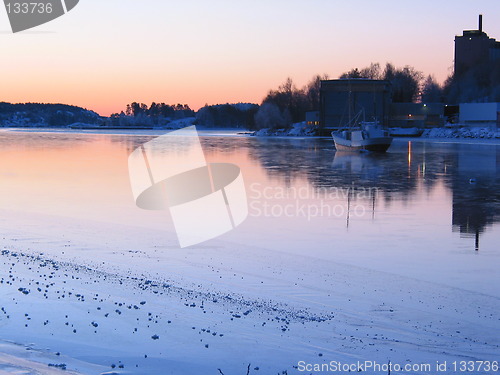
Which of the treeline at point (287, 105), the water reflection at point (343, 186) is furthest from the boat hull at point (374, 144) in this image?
the treeline at point (287, 105)

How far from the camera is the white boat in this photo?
51.0 meters

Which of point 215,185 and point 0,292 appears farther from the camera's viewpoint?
point 215,185

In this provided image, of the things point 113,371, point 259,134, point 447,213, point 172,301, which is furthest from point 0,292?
point 259,134

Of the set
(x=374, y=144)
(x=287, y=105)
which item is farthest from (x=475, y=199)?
(x=287, y=105)

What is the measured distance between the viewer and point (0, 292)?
8.20m

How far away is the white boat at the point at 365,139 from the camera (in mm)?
51031

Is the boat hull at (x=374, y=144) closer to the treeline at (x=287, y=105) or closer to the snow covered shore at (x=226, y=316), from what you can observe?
the snow covered shore at (x=226, y=316)

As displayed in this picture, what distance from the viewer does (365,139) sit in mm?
51625

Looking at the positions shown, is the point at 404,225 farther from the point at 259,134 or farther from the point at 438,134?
the point at 259,134

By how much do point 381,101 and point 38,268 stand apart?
93.2m

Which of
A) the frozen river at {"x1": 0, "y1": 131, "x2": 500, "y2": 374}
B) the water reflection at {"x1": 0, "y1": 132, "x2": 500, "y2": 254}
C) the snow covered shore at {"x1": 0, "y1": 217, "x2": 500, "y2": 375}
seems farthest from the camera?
the water reflection at {"x1": 0, "y1": 132, "x2": 500, "y2": 254}

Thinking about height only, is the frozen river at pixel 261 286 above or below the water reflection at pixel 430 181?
above

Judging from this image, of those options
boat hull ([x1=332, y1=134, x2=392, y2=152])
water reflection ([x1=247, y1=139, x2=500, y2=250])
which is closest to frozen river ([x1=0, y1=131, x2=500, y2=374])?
water reflection ([x1=247, y1=139, x2=500, y2=250])

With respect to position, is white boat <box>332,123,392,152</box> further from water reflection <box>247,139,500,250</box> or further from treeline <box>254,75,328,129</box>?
treeline <box>254,75,328,129</box>
